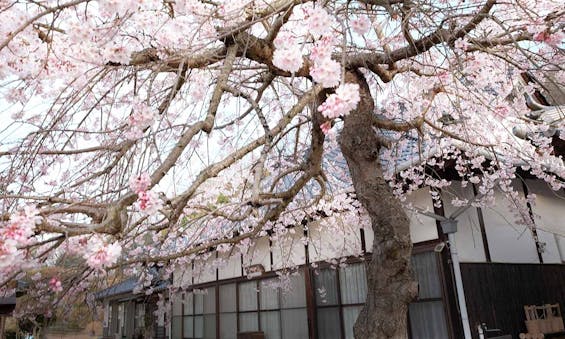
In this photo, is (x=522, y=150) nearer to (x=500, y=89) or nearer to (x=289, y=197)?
(x=500, y=89)

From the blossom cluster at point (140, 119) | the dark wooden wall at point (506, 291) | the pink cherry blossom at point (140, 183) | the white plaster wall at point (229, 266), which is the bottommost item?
the dark wooden wall at point (506, 291)

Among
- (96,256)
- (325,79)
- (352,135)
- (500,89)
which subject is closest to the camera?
(96,256)

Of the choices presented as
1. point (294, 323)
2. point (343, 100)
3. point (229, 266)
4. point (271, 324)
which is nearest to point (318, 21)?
point (343, 100)

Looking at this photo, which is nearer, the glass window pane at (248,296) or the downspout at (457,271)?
the downspout at (457,271)

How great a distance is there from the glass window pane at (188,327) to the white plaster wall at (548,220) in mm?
7254

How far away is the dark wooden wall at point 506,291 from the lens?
4.75 meters

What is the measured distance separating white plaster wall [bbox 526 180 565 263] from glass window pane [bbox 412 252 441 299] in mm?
1832

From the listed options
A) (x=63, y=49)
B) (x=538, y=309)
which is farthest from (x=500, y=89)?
(x=63, y=49)

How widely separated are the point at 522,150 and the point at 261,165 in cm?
369

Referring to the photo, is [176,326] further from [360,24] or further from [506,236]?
[360,24]

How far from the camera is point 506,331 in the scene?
192 inches

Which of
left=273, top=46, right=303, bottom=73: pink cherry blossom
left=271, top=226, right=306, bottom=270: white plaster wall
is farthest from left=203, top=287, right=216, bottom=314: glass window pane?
left=273, top=46, right=303, bottom=73: pink cherry blossom

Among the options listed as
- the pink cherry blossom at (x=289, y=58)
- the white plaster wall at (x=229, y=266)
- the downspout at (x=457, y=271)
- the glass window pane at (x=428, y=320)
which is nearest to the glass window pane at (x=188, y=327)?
the white plaster wall at (x=229, y=266)

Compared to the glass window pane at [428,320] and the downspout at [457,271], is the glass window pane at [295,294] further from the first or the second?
the downspout at [457,271]
